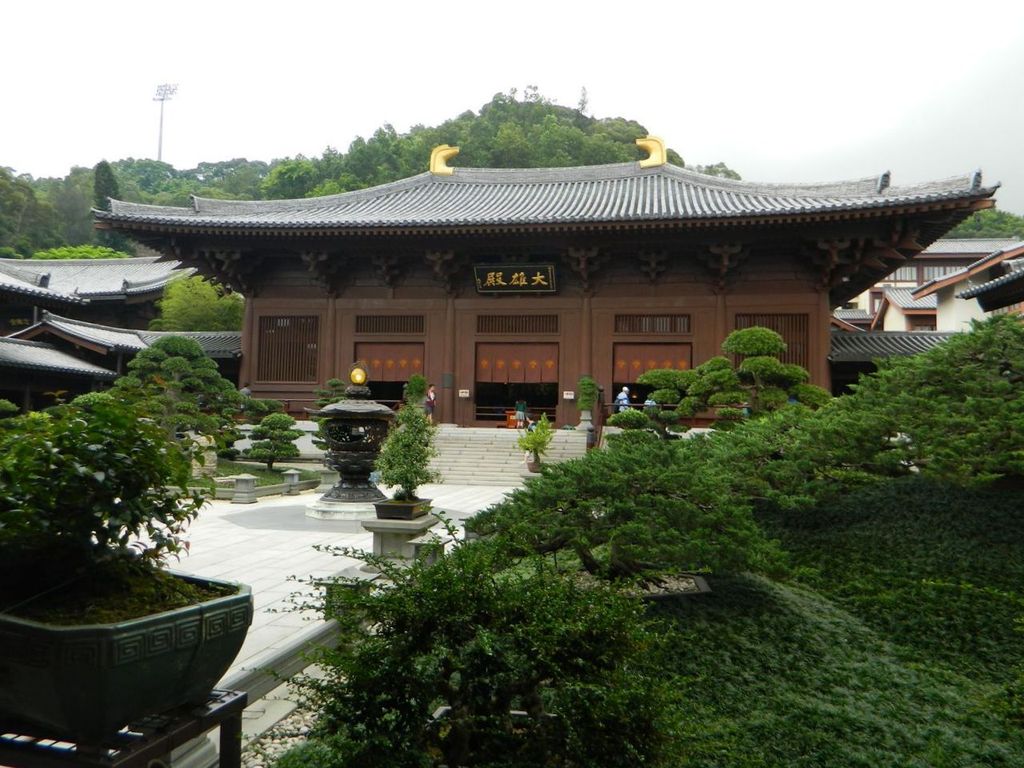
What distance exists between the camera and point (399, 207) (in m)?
23.1

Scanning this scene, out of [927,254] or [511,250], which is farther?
[927,254]

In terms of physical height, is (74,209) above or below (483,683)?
above

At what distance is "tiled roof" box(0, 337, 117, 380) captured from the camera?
703 inches

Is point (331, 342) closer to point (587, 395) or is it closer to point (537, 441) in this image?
point (587, 395)

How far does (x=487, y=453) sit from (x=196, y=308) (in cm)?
1554

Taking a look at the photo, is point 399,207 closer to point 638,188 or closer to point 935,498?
point 638,188

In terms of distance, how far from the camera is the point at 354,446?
36.8 ft

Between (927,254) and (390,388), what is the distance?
37.9 meters

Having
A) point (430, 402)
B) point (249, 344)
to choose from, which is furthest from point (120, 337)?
point (430, 402)

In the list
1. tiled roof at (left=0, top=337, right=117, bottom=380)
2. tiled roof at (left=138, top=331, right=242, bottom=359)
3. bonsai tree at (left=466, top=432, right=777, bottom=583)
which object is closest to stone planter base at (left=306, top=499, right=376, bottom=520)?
bonsai tree at (left=466, top=432, right=777, bottom=583)

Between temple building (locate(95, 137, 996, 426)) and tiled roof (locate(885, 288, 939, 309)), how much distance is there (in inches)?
586

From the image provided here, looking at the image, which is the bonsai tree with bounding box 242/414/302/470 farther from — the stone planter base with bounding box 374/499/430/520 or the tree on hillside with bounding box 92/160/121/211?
the tree on hillside with bounding box 92/160/121/211

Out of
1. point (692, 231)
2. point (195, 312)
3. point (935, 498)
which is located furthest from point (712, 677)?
point (195, 312)

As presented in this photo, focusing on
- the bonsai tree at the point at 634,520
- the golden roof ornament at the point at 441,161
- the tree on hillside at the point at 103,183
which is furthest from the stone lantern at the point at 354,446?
the tree on hillside at the point at 103,183
